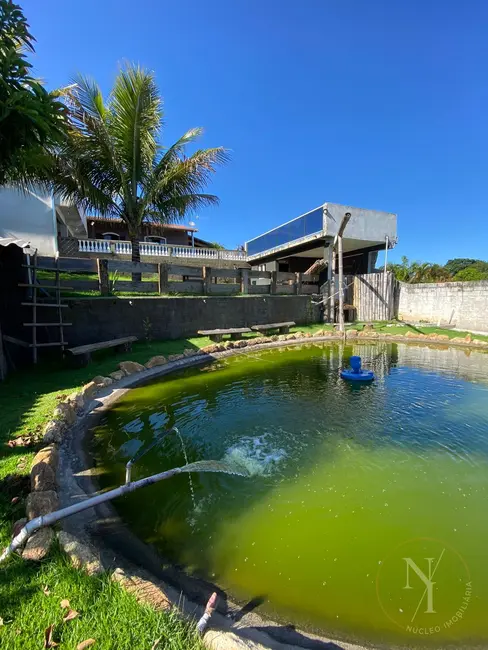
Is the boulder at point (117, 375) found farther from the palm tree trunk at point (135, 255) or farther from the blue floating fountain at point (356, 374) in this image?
the blue floating fountain at point (356, 374)

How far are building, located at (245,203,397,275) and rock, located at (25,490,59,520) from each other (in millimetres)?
13931

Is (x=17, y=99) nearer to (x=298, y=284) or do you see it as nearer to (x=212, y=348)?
(x=212, y=348)

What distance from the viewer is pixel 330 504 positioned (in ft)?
9.76

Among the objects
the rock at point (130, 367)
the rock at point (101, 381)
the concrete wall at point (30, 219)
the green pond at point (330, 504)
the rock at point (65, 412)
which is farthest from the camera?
the concrete wall at point (30, 219)

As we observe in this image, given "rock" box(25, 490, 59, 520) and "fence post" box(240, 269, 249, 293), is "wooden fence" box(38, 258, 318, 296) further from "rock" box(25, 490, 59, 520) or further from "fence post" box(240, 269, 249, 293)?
"rock" box(25, 490, 59, 520)

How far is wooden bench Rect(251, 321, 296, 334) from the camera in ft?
39.2

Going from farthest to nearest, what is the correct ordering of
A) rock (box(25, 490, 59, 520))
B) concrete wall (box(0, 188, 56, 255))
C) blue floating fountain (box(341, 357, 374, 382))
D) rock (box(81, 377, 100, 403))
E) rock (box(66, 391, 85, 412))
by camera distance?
concrete wall (box(0, 188, 56, 255)), blue floating fountain (box(341, 357, 374, 382)), rock (box(81, 377, 100, 403)), rock (box(66, 391, 85, 412)), rock (box(25, 490, 59, 520))

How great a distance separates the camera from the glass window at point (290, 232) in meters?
14.5

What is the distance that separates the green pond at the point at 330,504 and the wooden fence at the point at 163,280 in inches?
191

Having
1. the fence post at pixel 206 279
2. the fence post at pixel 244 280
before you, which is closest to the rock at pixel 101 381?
the fence post at pixel 206 279

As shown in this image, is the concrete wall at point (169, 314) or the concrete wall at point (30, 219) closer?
the concrete wall at point (169, 314)

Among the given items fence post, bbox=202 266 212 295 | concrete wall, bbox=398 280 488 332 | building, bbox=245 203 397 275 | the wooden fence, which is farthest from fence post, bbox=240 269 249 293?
concrete wall, bbox=398 280 488 332
